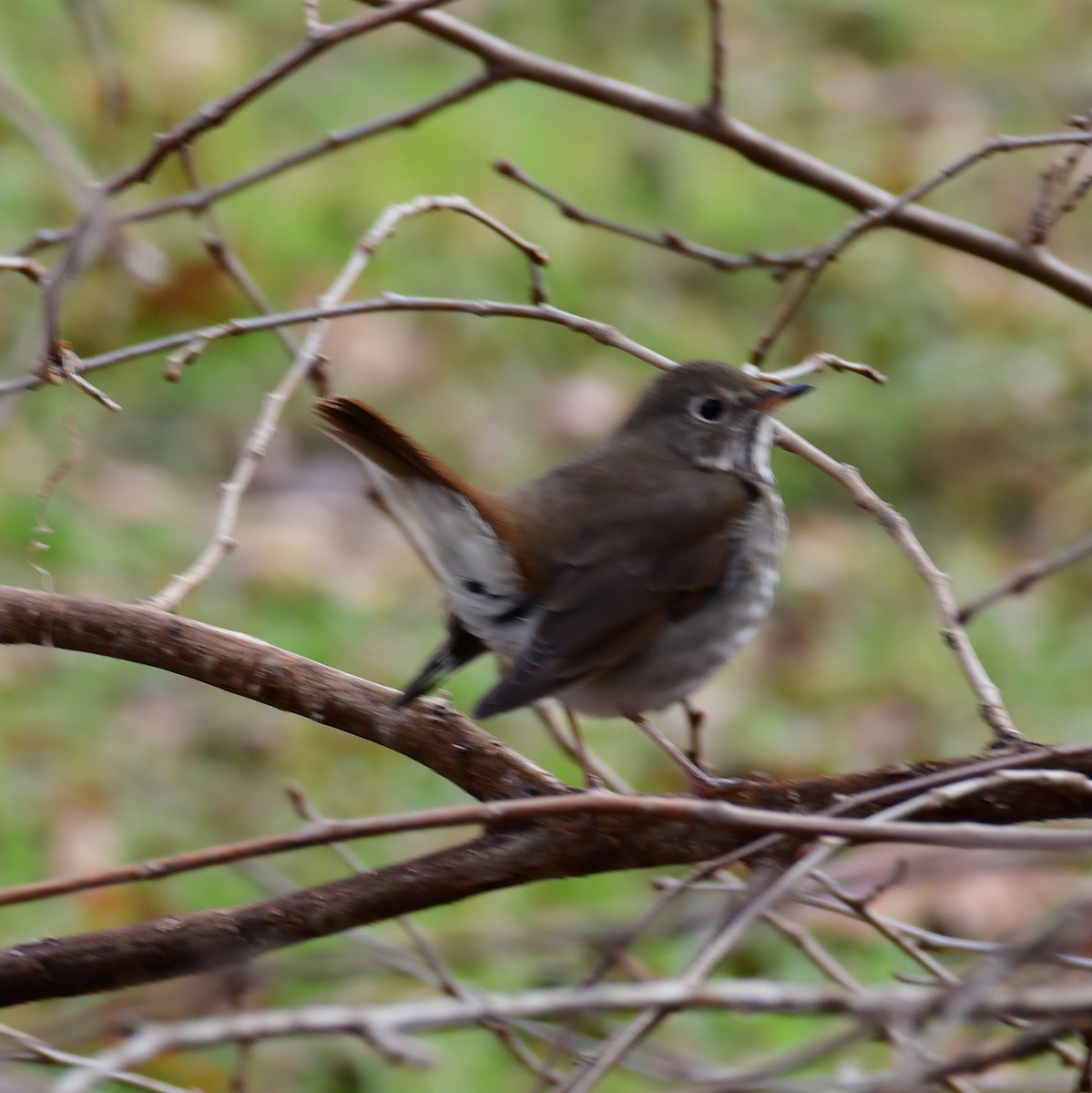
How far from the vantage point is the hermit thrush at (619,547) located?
234cm

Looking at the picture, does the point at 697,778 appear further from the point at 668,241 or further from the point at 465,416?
the point at 465,416

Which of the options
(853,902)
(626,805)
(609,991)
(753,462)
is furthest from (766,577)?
(609,991)

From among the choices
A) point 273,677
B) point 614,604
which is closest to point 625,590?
point 614,604

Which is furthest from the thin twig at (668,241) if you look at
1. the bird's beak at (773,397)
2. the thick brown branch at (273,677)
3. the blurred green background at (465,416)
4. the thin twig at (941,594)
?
the thick brown branch at (273,677)

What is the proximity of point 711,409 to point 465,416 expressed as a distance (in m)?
2.16

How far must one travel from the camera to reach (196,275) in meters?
4.86

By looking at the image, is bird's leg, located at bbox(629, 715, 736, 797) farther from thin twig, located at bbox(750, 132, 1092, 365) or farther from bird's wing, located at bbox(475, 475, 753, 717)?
thin twig, located at bbox(750, 132, 1092, 365)

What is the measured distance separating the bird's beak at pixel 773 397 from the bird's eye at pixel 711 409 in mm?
57

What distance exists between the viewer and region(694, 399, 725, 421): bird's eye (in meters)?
2.82

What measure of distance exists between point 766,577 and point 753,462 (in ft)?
0.84

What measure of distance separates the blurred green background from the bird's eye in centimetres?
100

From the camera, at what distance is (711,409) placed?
9.28 feet

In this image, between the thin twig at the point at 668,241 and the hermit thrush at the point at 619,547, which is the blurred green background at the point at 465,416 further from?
the hermit thrush at the point at 619,547

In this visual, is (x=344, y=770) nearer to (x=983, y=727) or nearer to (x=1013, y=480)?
(x=983, y=727)
